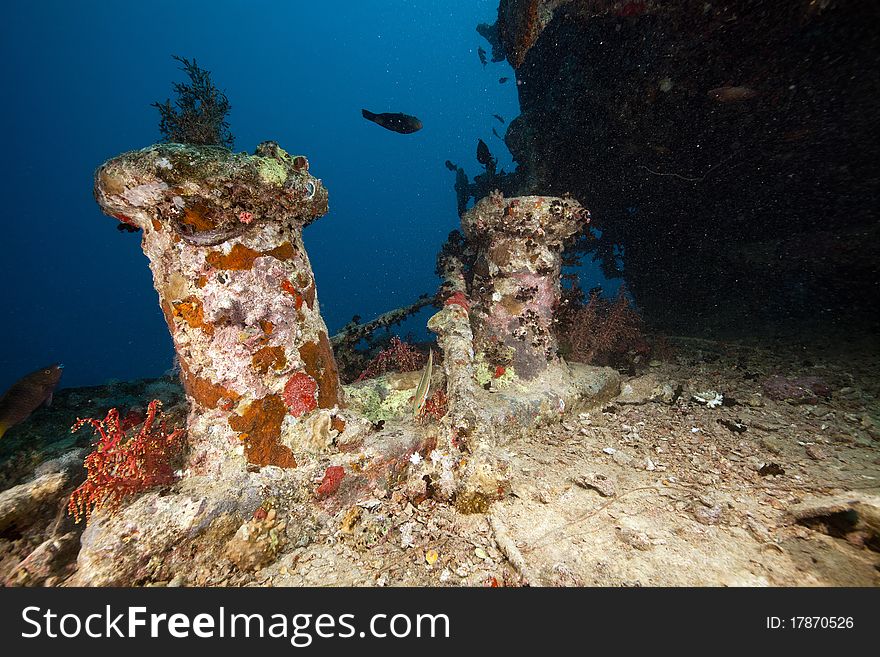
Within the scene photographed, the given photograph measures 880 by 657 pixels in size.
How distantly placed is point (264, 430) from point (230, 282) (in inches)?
50.4

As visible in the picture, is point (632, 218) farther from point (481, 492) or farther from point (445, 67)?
point (445, 67)

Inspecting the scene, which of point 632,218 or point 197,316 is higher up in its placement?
point 632,218

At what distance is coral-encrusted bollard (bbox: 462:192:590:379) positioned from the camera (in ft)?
16.1

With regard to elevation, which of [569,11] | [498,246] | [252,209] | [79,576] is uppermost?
[569,11]

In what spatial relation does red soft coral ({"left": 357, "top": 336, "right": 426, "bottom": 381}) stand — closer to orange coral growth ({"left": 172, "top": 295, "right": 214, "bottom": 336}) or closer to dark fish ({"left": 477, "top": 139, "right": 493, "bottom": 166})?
orange coral growth ({"left": 172, "top": 295, "right": 214, "bottom": 336})

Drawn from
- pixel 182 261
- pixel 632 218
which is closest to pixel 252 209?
pixel 182 261

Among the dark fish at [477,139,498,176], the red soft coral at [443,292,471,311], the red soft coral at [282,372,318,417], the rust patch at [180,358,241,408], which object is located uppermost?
the dark fish at [477,139,498,176]

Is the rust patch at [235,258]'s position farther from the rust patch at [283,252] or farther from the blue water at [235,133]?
the blue water at [235,133]

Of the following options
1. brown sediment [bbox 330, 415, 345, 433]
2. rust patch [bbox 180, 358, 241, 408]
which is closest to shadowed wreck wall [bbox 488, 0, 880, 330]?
brown sediment [bbox 330, 415, 345, 433]

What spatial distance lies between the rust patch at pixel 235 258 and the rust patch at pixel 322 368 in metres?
0.85

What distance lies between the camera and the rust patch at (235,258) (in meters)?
2.86

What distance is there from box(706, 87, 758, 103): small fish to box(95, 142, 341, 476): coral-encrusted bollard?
5732 millimetres

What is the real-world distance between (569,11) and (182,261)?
652 cm

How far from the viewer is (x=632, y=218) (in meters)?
8.79
